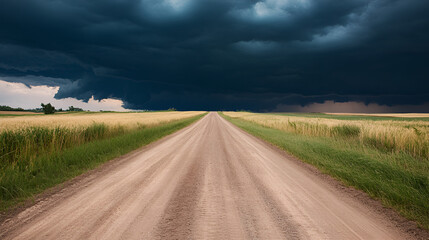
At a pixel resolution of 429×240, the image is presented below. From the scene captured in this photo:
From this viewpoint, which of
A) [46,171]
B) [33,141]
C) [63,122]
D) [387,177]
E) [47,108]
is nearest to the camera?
[387,177]

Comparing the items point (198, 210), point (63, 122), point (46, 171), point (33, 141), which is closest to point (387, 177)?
point (198, 210)

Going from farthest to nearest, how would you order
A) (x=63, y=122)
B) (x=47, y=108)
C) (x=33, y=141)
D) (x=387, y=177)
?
1. (x=47, y=108)
2. (x=63, y=122)
3. (x=33, y=141)
4. (x=387, y=177)

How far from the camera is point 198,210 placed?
401 cm

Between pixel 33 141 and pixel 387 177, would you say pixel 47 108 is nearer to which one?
pixel 33 141

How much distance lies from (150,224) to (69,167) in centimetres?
558

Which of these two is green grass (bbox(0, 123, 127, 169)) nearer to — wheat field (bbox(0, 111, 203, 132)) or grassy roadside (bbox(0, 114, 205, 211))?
grassy roadside (bbox(0, 114, 205, 211))

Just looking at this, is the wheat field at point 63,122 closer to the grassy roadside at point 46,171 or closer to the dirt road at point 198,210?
the grassy roadside at point 46,171

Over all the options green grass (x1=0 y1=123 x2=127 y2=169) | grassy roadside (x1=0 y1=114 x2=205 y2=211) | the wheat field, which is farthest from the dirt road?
the wheat field

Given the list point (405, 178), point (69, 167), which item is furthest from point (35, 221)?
point (405, 178)

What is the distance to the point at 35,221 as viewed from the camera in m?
3.61

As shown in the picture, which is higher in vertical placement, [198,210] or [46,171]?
[46,171]

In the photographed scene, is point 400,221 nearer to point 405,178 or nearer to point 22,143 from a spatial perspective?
point 405,178

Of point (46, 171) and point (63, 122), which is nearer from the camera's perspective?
point (46, 171)

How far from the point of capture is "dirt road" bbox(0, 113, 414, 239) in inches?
128
